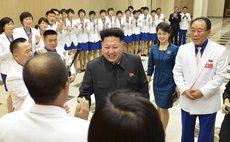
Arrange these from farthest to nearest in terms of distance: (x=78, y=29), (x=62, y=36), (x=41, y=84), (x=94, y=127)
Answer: (x=78, y=29)
(x=62, y=36)
(x=41, y=84)
(x=94, y=127)

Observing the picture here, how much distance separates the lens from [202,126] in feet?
9.44

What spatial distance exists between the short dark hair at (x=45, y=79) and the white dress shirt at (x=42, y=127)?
0.18 feet

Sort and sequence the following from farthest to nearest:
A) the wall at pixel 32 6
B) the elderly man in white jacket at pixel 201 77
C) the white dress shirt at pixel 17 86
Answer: the wall at pixel 32 6 → the elderly man in white jacket at pixel 201 77 → the white dress shirt at pixel 17 86

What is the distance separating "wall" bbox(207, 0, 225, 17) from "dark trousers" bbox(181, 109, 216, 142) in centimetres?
2222

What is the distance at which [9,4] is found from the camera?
8.41 m

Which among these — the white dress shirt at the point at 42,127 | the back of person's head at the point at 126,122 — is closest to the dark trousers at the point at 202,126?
the white dress shirt at the point at 42,127

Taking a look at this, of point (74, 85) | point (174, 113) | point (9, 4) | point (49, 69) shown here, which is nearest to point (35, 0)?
point (9, 4)

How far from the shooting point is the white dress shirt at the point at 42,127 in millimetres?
1268

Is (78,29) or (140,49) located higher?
(78,29)

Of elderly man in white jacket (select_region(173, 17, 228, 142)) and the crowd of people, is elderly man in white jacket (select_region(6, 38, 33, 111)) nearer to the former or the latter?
the crowd of people

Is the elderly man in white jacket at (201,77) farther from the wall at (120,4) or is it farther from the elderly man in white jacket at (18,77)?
the wall at (120,4)

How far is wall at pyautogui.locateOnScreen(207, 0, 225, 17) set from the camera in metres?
23.0

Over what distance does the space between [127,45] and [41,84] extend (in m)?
8.19

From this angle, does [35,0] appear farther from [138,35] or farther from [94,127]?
[94,127]
